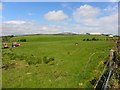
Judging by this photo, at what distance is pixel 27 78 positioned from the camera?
1973 centimetres

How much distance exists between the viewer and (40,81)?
1870cm

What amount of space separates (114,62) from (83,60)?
15.1ft

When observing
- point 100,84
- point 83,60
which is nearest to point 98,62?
point 83,60

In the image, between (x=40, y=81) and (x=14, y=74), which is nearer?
(x=40, y=81)

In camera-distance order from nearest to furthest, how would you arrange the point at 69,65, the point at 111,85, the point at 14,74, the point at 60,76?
1. the point at 111,85
2. the point at 60,76
3. the point at 14,74
4. the point at 69,65

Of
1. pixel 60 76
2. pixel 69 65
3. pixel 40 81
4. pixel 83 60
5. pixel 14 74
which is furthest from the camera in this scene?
pixel 83 60

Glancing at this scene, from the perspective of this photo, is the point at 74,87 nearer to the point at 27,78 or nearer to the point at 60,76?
the point at 60,76

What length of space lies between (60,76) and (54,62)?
570cm

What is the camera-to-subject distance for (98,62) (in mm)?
24375

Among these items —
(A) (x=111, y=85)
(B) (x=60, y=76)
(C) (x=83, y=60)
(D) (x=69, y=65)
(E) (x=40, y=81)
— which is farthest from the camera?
(C) (x=83, y=60)

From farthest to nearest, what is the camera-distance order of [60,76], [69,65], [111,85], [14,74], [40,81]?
[69,65], [14,74], [60,76], [40,81], [111,85]

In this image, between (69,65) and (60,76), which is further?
(69,65)

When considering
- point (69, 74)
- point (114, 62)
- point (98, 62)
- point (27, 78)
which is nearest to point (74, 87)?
point (69, 74)

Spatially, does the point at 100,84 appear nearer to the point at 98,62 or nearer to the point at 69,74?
the point at 69,74
